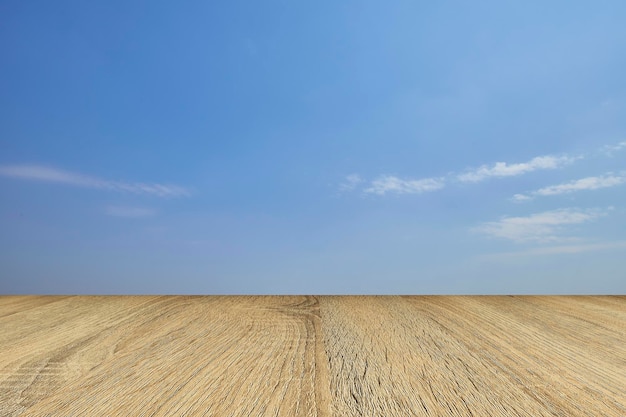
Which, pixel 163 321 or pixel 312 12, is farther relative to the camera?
pixel 312 12

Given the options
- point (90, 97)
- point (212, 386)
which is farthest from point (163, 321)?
point (90, 97)

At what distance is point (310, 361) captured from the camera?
50 cm

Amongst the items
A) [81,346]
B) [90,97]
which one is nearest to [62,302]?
[81,346]

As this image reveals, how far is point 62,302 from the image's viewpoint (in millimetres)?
1006

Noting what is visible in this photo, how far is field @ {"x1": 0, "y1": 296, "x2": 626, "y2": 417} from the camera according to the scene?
0.39 metres

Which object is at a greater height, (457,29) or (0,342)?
(457,29)

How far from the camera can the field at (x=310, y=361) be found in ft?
1.28

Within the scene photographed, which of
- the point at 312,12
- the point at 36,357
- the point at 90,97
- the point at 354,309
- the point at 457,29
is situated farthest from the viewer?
the point at 312,12

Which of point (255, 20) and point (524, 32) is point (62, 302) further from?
point (524, 32)

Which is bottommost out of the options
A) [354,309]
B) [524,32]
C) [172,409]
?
[172,409]

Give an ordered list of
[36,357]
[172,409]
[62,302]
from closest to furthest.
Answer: [172,409] → [36,357] → [62,302]

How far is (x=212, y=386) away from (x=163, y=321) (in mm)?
374

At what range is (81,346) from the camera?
60 centimetres

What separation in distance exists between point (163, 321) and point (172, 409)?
415 mm
